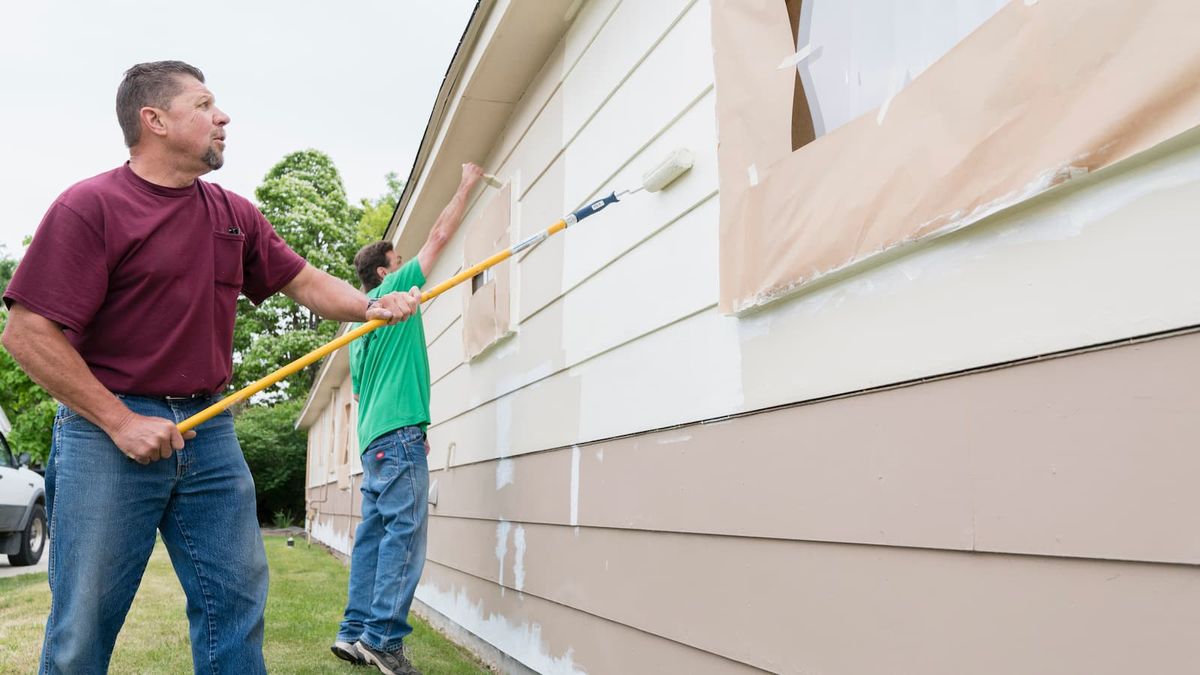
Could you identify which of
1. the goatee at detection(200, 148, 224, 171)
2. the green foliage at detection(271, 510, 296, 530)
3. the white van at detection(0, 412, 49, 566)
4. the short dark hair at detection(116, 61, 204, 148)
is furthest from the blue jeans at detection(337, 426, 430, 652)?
the green foliage at detection(271, 510, 296, 530)

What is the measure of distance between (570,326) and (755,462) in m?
1.49

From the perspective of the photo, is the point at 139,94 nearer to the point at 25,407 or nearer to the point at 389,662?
the point at 389,662

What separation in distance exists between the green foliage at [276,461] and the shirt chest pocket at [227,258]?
21.8m

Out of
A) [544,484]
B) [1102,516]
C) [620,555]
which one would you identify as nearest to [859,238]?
[1102,516]

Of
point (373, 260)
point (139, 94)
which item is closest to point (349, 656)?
point (373, 260)

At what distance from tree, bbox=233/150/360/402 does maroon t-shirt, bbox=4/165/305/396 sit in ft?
83.1

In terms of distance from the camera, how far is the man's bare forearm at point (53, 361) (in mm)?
2004

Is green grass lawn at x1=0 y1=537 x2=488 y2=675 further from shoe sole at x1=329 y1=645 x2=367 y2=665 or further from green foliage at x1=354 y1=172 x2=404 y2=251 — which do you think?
green foliage at x1=354 y1=172 x2=404 y2=251

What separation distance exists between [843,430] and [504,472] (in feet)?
8.72

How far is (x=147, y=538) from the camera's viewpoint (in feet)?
7.20

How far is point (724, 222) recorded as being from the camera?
7.28 ft

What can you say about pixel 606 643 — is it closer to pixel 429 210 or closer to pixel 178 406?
pixel 178 406

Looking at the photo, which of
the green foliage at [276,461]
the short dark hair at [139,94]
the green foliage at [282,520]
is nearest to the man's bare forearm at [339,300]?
the short dark hair at [139,94]

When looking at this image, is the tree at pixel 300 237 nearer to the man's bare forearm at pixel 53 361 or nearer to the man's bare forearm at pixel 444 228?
the man's bare forearm at pixel 444 228
